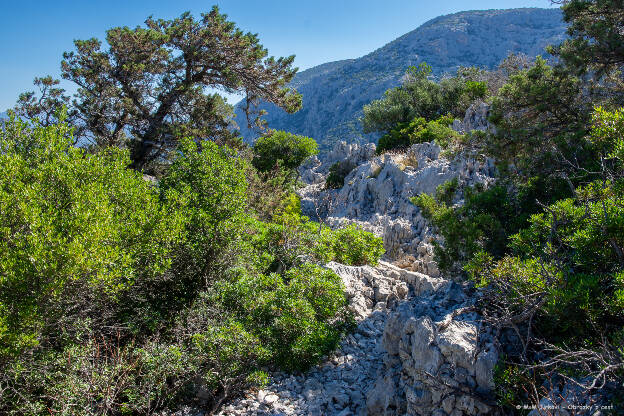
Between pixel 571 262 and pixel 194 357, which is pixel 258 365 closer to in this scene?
pixel 194 357

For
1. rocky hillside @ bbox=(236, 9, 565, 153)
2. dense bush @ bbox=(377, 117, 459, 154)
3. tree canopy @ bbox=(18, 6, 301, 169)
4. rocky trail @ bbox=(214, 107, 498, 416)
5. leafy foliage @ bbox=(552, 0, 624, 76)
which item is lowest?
rocky trail @ bbox=(214, 107, 498, 416)

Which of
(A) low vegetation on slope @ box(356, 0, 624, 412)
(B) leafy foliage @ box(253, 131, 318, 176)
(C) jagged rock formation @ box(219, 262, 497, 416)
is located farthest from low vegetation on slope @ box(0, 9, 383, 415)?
(B) leafy foliage @ box(253, 131, 318, 176)

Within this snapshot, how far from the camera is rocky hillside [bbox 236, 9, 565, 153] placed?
3641 inches

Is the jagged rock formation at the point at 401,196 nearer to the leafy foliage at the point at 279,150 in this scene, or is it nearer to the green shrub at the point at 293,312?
the green shrub at the point at 293,312

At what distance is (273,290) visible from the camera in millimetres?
9375

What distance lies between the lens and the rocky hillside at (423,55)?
92.5 m

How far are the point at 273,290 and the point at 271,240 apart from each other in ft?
12.0

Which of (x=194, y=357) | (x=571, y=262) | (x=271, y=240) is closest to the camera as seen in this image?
(x=571, y=262)

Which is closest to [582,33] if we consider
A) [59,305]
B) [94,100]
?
[59,305]

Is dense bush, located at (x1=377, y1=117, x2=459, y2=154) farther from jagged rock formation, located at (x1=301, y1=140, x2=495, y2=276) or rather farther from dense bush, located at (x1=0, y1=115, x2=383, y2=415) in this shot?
dense bush, located at (x1=0, y1=115, x2=383, y2=415)

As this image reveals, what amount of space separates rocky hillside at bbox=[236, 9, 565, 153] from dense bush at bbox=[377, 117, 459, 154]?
57135 millimetres

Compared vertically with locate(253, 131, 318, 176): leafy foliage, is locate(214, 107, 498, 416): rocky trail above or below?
below

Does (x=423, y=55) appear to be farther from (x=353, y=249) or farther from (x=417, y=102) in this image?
(x=353, y=249)

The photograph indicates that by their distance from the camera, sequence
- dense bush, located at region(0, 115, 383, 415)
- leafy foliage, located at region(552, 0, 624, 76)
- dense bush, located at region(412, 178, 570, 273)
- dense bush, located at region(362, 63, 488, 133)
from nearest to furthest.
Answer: dense bush, located at region(0, 115, 383, 415) < dense bush, located at region(412, 178, 570, 273) < leafy foliage, located at region(552, 0, 624, 76) < dense bush, located at region(362, 63, 488, 133)
